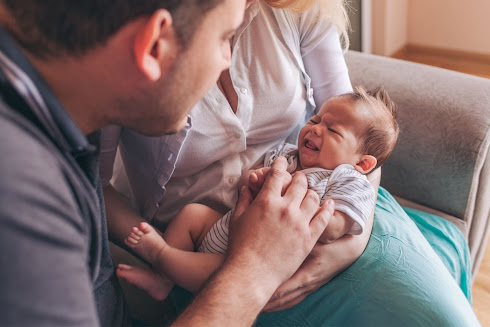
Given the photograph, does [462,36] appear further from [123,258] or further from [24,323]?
[24,323]

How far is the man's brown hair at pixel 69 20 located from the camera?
0.60m

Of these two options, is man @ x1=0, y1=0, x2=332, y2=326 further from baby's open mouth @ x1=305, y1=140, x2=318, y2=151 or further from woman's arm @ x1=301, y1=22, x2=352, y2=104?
woman's arm @ x1=301, y1=22, x2=352, y2=104

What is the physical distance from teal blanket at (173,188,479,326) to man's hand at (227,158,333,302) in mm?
134

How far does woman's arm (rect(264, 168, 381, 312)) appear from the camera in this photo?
953mm

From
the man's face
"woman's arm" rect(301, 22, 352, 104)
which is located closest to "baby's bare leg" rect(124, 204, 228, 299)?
the man's face

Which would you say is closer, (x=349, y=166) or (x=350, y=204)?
(x=350, y=204)

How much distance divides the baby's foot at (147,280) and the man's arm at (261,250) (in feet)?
0.61

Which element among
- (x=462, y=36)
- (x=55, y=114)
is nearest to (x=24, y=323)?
(x=55, y=114)

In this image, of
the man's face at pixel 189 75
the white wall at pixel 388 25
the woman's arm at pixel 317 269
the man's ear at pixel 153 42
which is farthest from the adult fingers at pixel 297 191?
the white wall at pixel 388 25

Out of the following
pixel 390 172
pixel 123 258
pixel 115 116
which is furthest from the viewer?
pixel 390 172


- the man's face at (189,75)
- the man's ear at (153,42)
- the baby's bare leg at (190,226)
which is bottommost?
the baby's bare leg at (190,226)

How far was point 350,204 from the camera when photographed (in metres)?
1.00

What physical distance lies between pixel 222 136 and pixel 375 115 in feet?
1.28

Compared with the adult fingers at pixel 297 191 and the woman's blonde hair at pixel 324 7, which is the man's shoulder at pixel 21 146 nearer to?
the adult fingers at pixel 297 191
